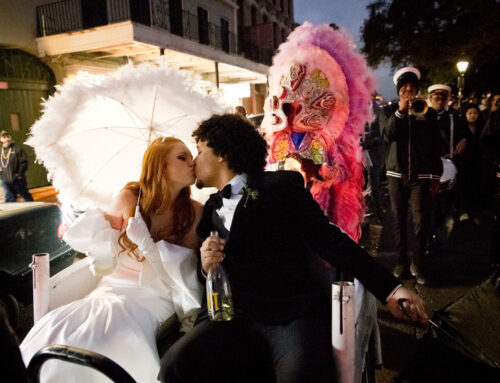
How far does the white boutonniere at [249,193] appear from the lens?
6.71ft

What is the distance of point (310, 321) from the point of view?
1.88m

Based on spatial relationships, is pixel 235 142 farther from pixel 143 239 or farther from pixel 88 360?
pixel 88 360

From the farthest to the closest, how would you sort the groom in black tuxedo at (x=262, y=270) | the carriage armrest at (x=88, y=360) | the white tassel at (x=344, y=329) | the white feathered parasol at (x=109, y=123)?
the white feathered parasol at (x=109, y=123) → the groom in black tuxedo at (x=262, y=270) → the white tassel at (x=344, y=329) → the carriage armrest at (x=88, y=360)

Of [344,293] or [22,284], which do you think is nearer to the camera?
[344,293]

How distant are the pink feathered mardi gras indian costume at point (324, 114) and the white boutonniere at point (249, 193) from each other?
0.78m

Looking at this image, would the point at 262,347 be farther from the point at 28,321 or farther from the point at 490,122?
the point at 490,122

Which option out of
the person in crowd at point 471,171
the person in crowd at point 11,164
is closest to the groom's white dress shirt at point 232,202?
the person in crowd at point 471,171

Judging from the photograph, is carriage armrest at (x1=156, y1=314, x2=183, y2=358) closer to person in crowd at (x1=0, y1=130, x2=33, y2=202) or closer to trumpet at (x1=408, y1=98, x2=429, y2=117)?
trumpet at (x1=408, y1=98, x2=429, y2=117)

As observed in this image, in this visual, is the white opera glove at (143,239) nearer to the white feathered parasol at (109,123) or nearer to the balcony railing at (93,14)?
the white feathered parasol at (109,123)

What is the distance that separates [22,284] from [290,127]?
2474mm

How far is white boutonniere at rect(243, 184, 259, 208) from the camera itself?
2.04 meters

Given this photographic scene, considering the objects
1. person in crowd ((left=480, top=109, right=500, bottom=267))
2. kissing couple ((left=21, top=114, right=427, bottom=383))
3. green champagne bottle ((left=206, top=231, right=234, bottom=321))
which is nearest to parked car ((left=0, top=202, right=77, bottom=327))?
kissing couple ((left=21, top=114, right=427, bottom=383))

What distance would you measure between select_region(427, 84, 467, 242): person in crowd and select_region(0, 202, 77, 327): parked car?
443 centimetres

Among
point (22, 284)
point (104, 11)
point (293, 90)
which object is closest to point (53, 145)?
point (22, 284)
